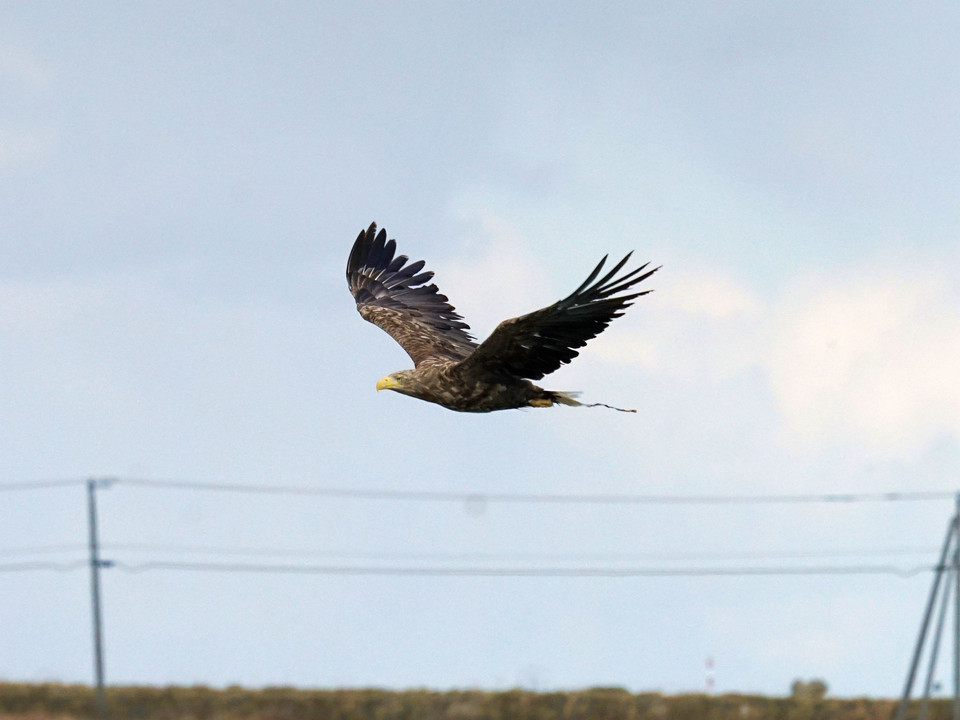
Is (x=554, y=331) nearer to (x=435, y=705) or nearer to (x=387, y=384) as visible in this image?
(x=387, y=384)

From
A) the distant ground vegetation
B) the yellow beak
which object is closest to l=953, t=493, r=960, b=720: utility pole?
the distant ground vegetation

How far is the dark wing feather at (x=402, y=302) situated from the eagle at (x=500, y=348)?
0.02 metres

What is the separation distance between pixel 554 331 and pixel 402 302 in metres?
4.89

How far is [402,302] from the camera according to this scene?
48.3ft

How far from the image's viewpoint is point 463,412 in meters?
11.2

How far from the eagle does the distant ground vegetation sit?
110 inches

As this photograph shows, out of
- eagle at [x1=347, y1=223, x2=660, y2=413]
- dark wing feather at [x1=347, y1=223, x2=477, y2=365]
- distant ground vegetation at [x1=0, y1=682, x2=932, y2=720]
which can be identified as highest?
dark wing feather at [x1=347, y1=223, x2=477, y2=365]

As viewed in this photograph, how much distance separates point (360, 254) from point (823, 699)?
23.3 feet

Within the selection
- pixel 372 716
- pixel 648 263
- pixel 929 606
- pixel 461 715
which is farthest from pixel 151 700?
pixel 929 606

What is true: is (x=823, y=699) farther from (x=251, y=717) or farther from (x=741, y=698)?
(x=251, y=717)

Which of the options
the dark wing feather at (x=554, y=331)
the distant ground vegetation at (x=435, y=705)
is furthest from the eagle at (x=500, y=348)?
the distant ground vegetation at (x=435, y=705)

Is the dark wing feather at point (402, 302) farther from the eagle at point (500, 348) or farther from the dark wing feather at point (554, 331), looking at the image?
the dark wing feather at point (554, 331)

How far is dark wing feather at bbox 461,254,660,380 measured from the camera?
9617 millimetres

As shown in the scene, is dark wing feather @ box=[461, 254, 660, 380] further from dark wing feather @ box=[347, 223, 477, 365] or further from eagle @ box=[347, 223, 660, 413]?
dark wing feather @ box=[347, 223, 477, 365]
